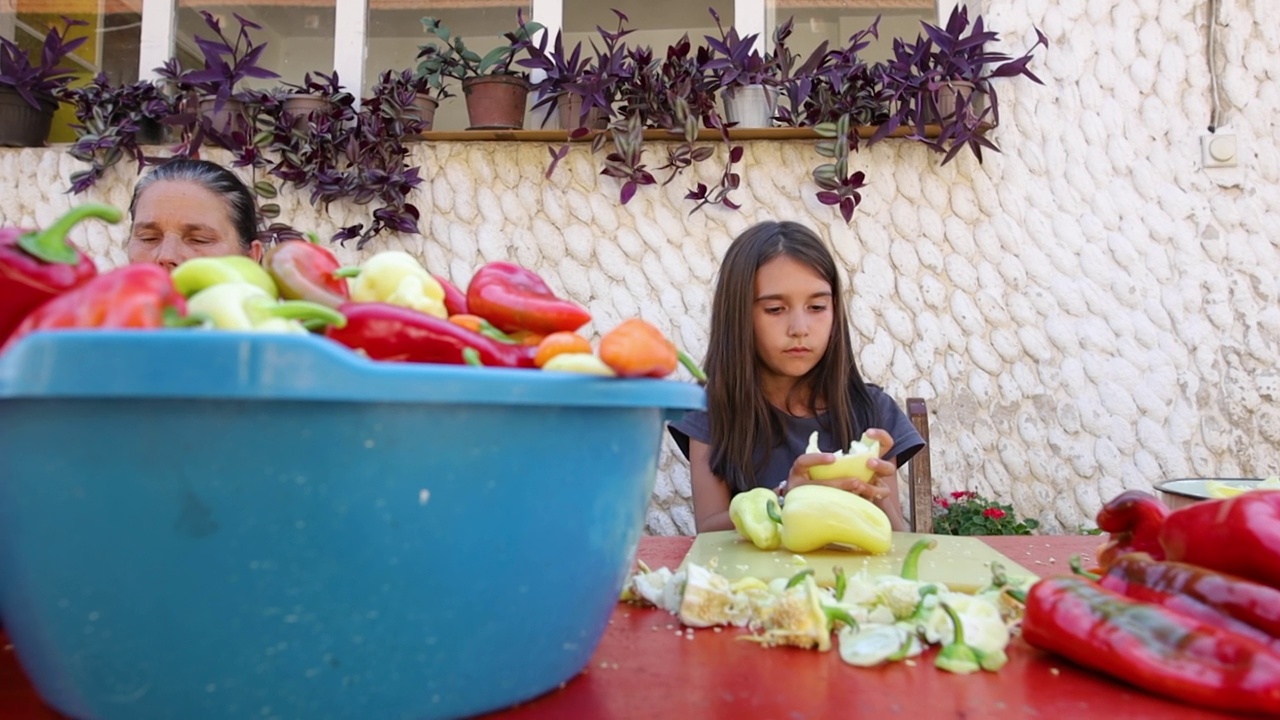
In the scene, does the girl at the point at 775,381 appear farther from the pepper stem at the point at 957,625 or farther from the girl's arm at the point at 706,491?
the pepper stem at the point at 957,625

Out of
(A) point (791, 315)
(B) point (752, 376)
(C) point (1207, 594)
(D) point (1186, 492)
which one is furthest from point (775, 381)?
(C) point (1207, 594)

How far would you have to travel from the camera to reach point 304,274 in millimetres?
609

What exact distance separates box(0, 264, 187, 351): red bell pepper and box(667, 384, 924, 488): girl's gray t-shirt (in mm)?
1621

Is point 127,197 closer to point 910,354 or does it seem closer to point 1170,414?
point 910,354

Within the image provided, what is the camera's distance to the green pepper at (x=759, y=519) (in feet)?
3.86

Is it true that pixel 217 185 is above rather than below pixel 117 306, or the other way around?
above

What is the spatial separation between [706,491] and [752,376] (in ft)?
1.03

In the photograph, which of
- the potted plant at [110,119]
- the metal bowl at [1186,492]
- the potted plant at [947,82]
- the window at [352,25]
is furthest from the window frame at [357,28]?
the metal bowl at [1186,492]

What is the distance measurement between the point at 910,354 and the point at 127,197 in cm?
281

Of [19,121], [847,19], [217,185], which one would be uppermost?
[847,19]

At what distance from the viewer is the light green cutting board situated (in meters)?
0.97

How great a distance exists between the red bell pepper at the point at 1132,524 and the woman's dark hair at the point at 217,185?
2.05 m

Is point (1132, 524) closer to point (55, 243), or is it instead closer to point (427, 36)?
point (55, 243)

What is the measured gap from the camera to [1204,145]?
2.82m
